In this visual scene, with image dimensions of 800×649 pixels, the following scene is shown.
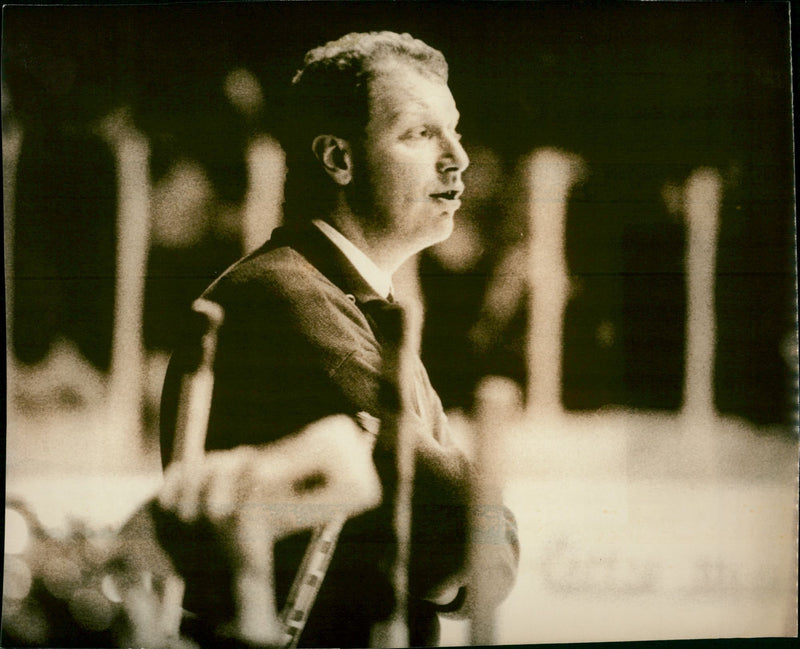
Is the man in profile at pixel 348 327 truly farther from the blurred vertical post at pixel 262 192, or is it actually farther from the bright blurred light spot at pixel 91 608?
the bright blurred light spot at pixel 91 608

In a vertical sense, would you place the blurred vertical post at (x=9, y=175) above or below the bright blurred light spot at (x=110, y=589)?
above

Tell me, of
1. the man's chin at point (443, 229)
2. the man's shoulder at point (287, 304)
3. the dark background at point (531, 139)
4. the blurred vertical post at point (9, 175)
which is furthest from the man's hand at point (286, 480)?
the blurred vertical post at point (9, 175)

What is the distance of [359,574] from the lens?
1870mm

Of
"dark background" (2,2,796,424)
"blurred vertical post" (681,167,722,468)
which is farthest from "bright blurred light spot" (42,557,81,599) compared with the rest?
"blurred vertical post" (681,167,722,468)

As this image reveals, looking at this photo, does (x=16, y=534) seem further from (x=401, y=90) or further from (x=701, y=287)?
(x=701, y=287)

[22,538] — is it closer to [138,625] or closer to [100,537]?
[100,537]

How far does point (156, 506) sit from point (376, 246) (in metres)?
1.04

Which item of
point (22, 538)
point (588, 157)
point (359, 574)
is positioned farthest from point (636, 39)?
point (22, 538)

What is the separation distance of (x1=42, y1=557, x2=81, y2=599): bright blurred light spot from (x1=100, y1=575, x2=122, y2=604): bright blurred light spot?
0.27 feet

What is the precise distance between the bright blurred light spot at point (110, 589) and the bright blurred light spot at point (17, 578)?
226 mm

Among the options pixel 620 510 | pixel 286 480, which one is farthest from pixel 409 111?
pixel 620 510

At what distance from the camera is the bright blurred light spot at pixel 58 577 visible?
73.4 inches

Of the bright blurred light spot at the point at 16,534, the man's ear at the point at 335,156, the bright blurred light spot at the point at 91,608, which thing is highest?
the man's ear at the point at 335,156

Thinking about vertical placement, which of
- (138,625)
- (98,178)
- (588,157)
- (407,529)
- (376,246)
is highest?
(588,157)
